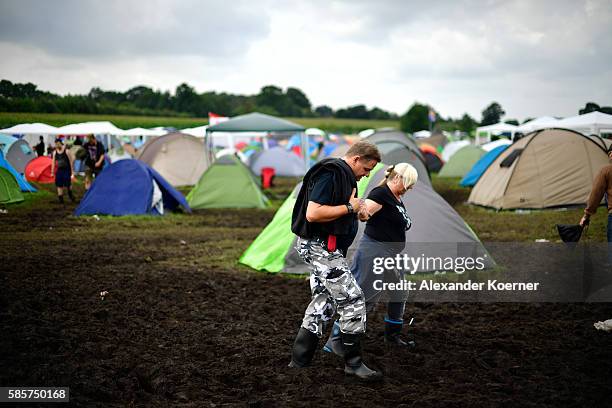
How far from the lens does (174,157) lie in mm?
31156

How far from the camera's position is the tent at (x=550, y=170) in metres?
18.9

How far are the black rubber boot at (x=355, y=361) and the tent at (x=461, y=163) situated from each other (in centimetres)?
3241

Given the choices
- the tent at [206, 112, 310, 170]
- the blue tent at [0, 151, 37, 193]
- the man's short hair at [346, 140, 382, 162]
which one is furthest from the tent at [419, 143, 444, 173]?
the man's short hair at [346, 140, 382, 162]

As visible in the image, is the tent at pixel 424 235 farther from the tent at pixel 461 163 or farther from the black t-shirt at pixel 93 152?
the tent at pixel 461 163

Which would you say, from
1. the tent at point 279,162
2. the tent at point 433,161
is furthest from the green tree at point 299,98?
the tent at point 279,162

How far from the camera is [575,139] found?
19234 millimetres

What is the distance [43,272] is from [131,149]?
26578 mm

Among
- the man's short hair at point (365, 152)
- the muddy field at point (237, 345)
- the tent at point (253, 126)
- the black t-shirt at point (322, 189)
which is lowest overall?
the muddy field at point (237, 345)

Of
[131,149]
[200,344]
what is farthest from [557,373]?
[131,149]

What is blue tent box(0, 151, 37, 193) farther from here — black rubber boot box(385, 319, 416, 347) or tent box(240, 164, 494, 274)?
black rubber boot box(385, 319, 416, 347)

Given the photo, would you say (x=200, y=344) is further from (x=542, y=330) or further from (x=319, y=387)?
(x=542, y=330)

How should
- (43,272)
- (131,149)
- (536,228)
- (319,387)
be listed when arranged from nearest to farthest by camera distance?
(319,387), (43,272), (536,228), (131,149)

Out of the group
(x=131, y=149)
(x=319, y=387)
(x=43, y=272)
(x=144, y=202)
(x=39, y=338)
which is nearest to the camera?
(x=319, y=387)

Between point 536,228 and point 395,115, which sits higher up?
point 395,115
